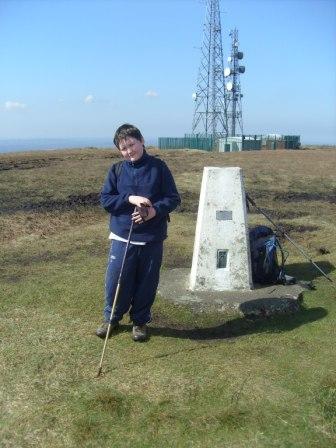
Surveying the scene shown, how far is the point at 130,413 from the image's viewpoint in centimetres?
396

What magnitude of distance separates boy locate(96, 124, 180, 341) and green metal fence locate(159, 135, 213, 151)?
3954 centimetres

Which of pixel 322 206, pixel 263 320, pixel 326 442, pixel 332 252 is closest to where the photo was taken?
pixel 326 442

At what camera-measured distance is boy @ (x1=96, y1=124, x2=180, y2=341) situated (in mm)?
4926

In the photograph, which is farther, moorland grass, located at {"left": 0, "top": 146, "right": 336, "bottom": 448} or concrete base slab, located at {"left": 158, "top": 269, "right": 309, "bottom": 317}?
concrete base slab, located at {"left": 158, "top": 269, "right": 309, "bottom": 317}

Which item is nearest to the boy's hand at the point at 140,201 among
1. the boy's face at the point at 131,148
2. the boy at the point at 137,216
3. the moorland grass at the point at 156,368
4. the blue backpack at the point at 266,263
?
the boy at the point at 137,216

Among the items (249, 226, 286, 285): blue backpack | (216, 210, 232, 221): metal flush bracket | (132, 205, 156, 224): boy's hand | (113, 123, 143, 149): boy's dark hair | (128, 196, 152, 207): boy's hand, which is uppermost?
(113, 123, 143, 149): boy's dark hair

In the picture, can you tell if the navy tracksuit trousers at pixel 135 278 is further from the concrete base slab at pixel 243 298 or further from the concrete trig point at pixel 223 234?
the concrete trig point at pixel 223 234

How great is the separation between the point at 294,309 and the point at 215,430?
2751mm

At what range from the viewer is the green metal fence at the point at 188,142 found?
44812 millimetres

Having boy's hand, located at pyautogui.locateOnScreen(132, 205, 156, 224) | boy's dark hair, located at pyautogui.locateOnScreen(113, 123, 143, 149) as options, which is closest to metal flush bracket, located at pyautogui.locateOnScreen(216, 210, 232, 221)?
boy's hand, located at pyautogui.locateOnScreen(132, 205, 156, 224)

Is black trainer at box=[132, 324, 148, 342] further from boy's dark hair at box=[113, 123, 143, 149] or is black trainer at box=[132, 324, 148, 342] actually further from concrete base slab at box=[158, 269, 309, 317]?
boy's dark hair at box=[113, 123, 143, 149]

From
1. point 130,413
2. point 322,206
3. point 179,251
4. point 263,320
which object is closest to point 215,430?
point 130,413

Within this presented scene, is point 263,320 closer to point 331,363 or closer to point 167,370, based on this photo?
point 331,363

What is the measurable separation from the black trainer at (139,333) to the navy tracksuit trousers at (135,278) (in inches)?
1.8
